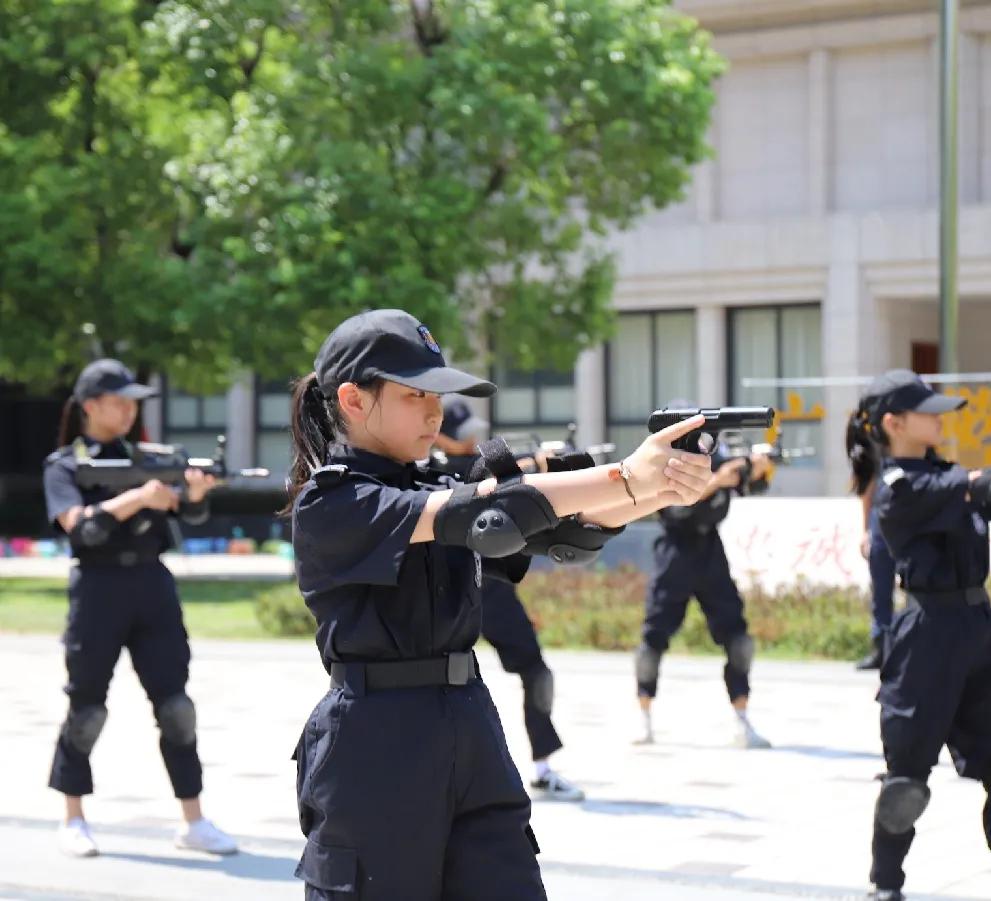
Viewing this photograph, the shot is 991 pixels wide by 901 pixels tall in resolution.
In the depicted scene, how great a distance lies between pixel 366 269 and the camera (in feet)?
Answer: 81.9

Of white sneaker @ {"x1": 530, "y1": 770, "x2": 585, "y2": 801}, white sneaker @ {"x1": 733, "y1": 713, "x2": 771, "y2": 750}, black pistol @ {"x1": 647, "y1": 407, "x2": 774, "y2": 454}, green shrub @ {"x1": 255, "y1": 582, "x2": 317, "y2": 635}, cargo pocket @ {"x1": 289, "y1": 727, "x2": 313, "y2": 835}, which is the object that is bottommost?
green shrub @ {"x1": 255, "y1": 582, "x2": 317, "y2": 635}

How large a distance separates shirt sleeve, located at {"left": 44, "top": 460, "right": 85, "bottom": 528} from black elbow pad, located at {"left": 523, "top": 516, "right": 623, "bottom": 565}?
14.6 feet

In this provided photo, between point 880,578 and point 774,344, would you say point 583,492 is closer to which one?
point 880,578

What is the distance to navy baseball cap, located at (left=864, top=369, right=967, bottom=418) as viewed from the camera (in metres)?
7.25

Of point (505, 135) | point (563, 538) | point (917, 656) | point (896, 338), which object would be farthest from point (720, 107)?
point (563, 538)

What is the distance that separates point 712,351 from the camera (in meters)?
35.4

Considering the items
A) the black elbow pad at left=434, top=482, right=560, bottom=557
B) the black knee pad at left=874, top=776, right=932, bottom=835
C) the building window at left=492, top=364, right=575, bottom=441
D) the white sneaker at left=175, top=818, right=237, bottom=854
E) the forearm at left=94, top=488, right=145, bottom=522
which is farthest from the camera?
the building window at left=492, top=364, right=575, bottom=441

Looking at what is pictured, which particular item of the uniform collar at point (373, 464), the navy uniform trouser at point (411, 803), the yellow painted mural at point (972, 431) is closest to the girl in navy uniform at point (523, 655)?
the uniform collar at point (373, 464)

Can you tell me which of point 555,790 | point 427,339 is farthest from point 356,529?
point 555,790

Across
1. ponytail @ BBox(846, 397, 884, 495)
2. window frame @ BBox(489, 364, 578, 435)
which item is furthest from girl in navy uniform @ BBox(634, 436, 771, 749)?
window frame @ BBox(489, 364, 578, 435)

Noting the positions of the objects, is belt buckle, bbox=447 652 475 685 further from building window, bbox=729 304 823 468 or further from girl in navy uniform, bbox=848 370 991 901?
building window, bbox=729 304 823 468

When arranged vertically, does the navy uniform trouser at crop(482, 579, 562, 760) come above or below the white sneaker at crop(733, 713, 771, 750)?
above

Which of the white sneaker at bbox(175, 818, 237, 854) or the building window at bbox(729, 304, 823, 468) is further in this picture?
the building window at bbox(729, 304, 823, 468)

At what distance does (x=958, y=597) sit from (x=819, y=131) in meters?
28.4
